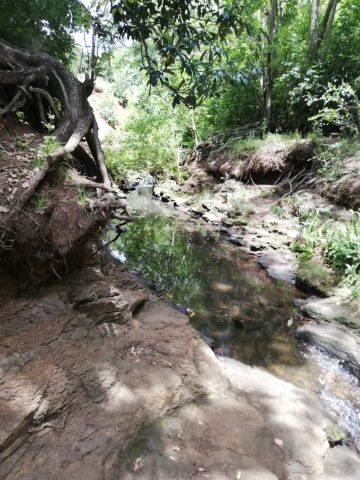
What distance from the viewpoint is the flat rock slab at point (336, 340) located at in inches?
174

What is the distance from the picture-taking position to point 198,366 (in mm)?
3654

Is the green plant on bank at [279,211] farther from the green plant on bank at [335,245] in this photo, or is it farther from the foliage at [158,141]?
the foliage at [158,141]

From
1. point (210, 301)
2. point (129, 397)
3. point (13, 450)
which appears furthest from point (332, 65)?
point (13, 450)

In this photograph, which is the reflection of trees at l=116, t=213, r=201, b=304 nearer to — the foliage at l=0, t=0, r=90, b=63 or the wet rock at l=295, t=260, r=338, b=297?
the wet rock at l=295, t=260, r=338, b=297

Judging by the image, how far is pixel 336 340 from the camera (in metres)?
4.71

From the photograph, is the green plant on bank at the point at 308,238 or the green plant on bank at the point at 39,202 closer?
the green plant on bank at the point at 39,202

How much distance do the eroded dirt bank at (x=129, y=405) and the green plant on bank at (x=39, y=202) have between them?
2.56 ft

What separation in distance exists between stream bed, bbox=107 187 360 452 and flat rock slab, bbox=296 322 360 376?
0.35ft

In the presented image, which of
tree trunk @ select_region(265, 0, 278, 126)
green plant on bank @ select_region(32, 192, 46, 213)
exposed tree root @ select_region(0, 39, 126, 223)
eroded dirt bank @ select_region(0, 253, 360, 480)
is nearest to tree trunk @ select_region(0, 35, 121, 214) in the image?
exposed tree root @ select_region(0, 39, 126, 223)

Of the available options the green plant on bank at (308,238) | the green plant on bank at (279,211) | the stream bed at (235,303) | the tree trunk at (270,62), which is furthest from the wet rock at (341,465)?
the tree trunk at (270,62)

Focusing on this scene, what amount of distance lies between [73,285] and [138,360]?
3.85ft

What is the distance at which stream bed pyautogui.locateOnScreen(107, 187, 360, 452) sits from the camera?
4141 millimetres

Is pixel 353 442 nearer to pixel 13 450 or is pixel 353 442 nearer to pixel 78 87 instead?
pixel 13 450

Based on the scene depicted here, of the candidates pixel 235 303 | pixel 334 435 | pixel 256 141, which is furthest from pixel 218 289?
pixel 256 141
